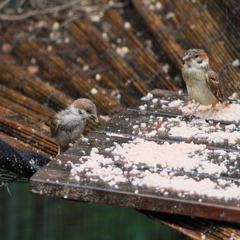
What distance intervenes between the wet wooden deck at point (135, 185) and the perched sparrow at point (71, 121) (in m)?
0.48

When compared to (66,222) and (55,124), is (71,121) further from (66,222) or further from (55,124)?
(66,222)

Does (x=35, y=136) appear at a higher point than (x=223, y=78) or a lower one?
lower

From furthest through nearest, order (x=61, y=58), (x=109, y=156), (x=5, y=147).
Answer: (x=61, y=58) → (x=5, y=147) → (x=109, y=156)

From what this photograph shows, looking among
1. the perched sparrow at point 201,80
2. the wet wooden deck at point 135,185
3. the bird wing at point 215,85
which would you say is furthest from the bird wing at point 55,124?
the bird wing at point 215,85

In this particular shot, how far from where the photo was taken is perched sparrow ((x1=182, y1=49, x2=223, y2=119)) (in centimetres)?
572

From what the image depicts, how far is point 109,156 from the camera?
14.3ft

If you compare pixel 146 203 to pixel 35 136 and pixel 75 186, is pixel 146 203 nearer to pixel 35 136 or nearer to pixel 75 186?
pixel 75 186

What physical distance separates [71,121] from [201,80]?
1.19 m

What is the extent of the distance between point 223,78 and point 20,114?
2199 millimetres

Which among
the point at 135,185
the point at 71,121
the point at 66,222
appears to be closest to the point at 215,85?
the point at 71,121

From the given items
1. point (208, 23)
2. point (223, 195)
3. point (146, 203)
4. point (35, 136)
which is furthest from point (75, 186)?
point (208, 23)

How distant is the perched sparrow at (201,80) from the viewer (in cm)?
572

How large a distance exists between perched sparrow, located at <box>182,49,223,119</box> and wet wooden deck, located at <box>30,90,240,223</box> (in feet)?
2.83

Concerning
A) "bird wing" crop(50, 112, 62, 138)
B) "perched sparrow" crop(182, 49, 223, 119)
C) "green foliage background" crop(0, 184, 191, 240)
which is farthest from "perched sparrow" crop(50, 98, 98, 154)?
"green foliage background" crop(0, 184, 191, 240)
